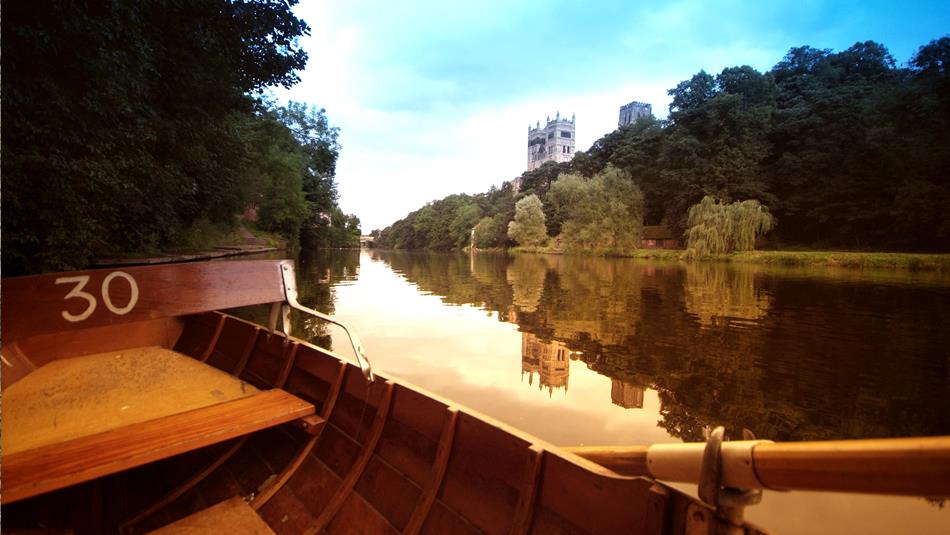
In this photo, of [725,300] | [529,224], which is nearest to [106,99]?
[725,300]

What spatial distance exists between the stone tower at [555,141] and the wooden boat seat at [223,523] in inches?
4815

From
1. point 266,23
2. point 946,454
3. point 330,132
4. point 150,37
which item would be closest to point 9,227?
point 150,37

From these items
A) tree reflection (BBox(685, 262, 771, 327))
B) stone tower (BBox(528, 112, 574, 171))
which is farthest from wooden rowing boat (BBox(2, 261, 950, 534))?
stone tower (BBox(528, 112, 574, 171))

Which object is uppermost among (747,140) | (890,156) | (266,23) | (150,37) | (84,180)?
(747,140)

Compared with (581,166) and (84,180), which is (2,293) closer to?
(84,180)

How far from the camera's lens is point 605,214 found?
44688mm

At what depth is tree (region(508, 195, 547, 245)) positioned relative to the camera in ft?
199

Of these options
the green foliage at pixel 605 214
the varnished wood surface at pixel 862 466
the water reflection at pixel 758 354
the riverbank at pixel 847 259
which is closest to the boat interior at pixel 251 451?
the varnished wood surface at pixel 862 466

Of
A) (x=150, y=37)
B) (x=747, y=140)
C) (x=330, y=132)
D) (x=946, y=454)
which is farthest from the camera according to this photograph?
(x=330, y=132)

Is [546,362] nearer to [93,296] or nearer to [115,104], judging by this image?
[93,296]

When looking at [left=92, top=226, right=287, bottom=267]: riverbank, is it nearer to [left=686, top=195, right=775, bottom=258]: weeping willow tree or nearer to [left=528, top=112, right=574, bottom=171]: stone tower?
[left=686, top=195, right=775, bottom=258]: weeping willow tree

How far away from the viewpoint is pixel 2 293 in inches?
86.4

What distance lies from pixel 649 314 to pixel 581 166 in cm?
6234

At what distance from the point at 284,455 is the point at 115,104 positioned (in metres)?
8.32
